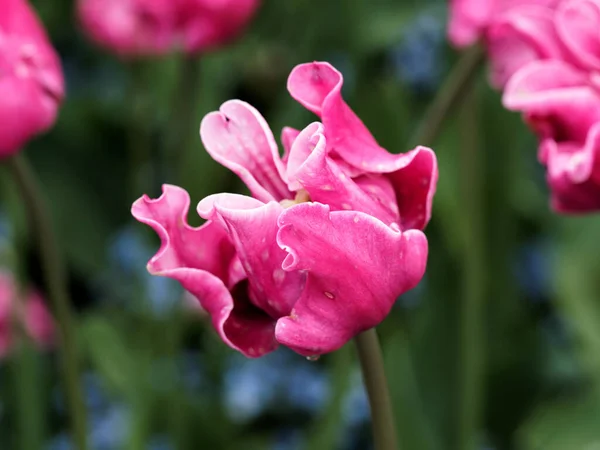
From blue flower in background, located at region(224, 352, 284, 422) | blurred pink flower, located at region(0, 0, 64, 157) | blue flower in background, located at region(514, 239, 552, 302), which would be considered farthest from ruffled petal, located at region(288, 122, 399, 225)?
blue flower in background, located at region(514, 239, 552, 302)

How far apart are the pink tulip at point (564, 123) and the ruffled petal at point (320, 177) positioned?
0.10 m

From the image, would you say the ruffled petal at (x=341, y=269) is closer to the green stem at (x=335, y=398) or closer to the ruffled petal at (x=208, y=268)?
the ruffled petal at (x=208, y=268)

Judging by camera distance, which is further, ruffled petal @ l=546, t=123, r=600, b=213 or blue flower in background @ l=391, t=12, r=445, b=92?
blue flower in background @ l=391, t=12, r=445, b=92

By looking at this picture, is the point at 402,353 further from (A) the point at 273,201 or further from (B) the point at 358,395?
(A) the point at 273,201

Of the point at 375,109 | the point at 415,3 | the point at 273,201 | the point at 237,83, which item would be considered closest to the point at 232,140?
the point at 273,201

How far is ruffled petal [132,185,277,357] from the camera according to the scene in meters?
0.30

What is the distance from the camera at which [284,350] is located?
1.10 meters

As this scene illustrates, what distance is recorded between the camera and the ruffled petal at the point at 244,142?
0.32 m

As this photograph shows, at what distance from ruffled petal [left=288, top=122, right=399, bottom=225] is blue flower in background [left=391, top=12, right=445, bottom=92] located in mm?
983

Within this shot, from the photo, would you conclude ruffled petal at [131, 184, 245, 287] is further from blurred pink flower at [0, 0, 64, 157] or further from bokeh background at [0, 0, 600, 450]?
bokeh background at [0, 0, 600, 450]

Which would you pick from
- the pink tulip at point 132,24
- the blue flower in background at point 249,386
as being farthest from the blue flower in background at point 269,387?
the pink tulip at point 132,24

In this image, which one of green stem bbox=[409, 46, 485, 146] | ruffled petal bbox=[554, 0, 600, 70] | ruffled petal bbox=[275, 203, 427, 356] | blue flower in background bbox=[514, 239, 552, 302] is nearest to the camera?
ruffled petal bbox=[275, 203, 427, 356]

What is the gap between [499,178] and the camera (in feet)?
3.27

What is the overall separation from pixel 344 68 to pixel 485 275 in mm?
257
